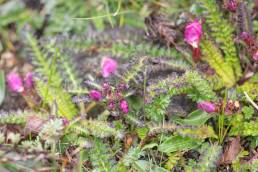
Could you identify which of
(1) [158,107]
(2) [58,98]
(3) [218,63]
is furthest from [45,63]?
(3) [218,63]

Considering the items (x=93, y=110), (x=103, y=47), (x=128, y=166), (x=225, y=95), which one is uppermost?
(x=103, y=47)

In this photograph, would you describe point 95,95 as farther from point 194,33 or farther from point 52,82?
point 194,33

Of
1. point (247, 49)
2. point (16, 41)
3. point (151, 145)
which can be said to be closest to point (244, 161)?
point (151, 145)

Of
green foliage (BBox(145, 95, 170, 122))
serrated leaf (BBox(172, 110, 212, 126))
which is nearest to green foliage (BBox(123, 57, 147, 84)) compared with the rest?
green foliage (BBox(145, 95, 170, 122))

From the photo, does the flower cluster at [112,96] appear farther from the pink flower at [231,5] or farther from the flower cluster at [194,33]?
the pink flower at [231,5]

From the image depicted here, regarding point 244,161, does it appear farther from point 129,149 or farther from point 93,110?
point 93,110

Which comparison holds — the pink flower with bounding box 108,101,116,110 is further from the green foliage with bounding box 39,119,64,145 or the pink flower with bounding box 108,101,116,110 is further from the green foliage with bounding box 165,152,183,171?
the green foliage with bounding box 165,152,183,171

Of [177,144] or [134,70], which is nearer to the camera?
[177,144]
